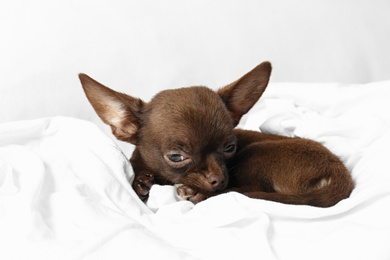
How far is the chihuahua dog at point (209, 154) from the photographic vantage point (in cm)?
252

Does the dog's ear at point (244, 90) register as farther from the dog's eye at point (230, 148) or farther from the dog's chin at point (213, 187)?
the dog's chin at point (213, 187)

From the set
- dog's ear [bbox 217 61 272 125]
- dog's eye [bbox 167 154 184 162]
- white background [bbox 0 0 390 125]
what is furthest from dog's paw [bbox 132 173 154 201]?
white background [bbox 0 0 390 125]

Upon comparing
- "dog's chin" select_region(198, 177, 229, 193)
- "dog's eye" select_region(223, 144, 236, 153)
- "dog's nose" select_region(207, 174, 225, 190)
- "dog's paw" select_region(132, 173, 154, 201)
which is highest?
"dog's eye" select_region(223, 144, 236, 153)

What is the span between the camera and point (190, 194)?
8.29 ft

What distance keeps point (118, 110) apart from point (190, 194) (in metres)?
0.62

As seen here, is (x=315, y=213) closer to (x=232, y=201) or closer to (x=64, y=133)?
(x=232, y=201)

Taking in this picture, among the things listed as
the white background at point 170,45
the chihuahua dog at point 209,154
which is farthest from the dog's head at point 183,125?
the white background at point 170,45

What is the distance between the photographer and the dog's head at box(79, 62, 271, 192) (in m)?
2.58

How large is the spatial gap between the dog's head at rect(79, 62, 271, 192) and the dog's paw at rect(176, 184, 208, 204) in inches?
1.2

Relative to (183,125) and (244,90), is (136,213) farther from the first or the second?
(244,90)

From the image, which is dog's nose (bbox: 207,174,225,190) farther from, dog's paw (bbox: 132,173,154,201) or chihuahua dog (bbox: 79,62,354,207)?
dog's paw (bbox: 132,173,154,201)

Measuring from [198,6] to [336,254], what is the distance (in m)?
2.64

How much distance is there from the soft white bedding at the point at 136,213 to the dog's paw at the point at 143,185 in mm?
70

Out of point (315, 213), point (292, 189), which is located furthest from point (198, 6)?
point (315, 213)
